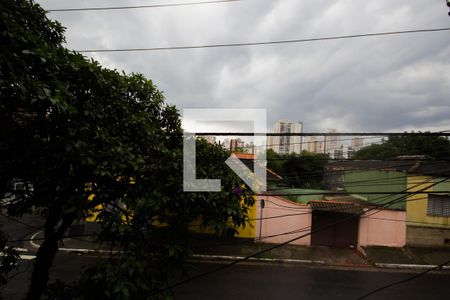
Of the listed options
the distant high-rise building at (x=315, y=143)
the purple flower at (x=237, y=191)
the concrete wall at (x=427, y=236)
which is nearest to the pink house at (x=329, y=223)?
the concrete wall at (x=427, y=236)

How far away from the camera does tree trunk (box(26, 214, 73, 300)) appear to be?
3676mm

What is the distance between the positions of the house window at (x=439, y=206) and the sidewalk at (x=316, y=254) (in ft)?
5.49

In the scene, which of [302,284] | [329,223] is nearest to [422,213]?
[329,223]

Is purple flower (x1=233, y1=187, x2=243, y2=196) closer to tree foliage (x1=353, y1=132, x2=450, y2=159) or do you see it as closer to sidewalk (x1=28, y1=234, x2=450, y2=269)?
sidewalk (x1=28, y1=234, x2=450, y2=269)

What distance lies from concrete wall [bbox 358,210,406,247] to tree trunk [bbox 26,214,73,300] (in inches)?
572

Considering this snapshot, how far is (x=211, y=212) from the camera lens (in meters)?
3.17

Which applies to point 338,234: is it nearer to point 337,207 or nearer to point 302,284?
point 337,207

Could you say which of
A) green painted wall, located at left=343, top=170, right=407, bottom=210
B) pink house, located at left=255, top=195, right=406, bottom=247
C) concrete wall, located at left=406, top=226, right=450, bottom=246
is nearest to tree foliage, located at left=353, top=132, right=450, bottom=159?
green painted wall, located at left=343, top=170, right=407, bottom=210

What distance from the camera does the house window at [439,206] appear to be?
14.6 m

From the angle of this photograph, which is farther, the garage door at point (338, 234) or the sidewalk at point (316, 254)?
the garage door at point (338, 234)

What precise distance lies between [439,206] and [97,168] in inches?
655

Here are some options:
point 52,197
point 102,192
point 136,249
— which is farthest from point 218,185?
point 52,197

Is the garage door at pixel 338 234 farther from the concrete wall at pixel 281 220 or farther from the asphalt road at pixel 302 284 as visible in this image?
the asphalt road at pixel 302 284

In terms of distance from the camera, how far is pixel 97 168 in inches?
115
